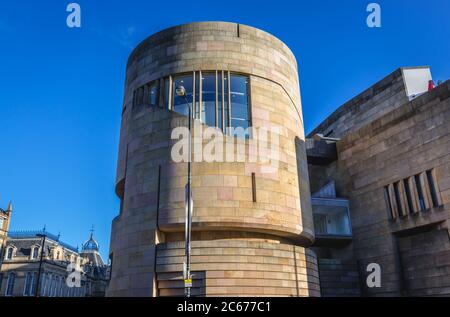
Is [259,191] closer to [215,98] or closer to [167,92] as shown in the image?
[215,98]

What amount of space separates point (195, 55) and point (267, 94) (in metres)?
5.50

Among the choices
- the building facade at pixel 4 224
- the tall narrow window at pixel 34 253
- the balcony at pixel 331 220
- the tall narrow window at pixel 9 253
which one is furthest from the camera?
the tall narrow window at pixel 34 253

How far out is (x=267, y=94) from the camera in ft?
85.0

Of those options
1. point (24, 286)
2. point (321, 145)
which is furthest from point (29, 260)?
point (321, 145)

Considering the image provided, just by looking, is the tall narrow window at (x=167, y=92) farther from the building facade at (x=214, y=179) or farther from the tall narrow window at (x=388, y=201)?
the tall narrow window at (x=388, y=201)

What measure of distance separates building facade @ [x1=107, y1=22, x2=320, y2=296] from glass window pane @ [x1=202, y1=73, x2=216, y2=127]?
7cm

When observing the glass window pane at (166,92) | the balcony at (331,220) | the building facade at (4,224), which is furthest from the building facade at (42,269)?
the glass window pane at (166,92)

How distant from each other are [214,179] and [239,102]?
19.3ft

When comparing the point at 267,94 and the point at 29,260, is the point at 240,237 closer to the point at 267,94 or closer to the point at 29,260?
the point at 267,94

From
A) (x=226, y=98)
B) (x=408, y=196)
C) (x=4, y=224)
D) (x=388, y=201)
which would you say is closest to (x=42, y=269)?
(x=4, y=224)

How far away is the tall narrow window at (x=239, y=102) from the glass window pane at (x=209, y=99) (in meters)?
1.21

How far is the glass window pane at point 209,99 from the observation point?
24312mm

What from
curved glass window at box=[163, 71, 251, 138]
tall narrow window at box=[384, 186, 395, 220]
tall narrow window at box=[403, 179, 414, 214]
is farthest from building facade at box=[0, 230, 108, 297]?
tall narrow window at box=[403, 179, 414, 214]
